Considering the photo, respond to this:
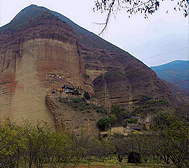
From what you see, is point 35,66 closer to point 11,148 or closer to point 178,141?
point 11,148

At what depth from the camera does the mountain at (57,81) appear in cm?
3684

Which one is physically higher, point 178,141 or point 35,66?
point 35,66

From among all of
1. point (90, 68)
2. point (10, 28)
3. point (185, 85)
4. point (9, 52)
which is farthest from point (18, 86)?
point (185, 85)

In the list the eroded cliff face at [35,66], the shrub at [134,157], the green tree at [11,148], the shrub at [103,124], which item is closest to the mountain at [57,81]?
the eroded cliff face at [35,66]

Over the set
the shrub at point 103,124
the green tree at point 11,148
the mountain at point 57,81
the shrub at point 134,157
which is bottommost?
the shrub at point 134,157

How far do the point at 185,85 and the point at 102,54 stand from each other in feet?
213

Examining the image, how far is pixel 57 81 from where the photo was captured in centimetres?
4300

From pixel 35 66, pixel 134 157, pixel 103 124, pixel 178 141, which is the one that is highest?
pixel 35 66

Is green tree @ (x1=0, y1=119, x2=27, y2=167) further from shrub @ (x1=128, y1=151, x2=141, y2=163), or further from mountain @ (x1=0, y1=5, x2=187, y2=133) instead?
mountain @ (x1=0, y1=5, x2=187, y2=133)

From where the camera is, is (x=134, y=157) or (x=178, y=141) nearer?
(x=178, y=141)

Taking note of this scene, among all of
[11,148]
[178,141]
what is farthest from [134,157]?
[11,148]

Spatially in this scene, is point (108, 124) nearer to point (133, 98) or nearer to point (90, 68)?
point (133, 98)

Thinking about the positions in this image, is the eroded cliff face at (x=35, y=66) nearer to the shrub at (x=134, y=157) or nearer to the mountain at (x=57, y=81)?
the mountain at (x=57, y=81)

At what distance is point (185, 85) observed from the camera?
116 m
